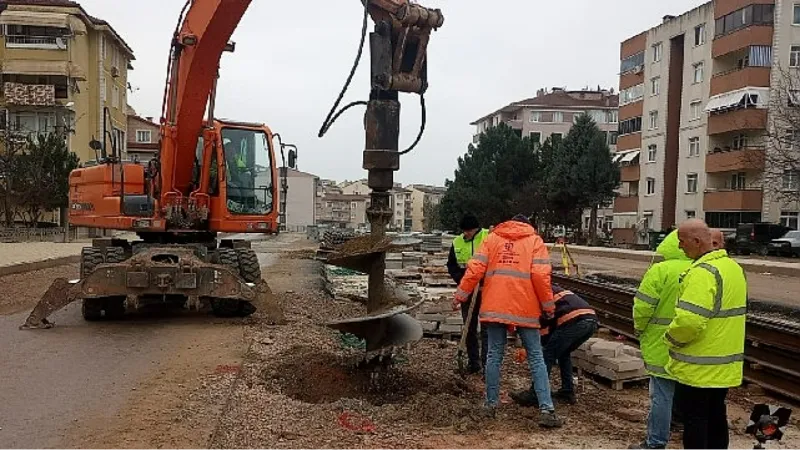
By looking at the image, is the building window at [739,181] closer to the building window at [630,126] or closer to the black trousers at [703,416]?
the building window at [630,126]

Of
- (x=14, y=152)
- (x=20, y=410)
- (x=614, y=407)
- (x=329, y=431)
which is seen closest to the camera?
(x=329, y=431)

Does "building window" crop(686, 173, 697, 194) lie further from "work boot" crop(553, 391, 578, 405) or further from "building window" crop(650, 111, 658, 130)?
"work boot" crop(553, 391, 578, 405)

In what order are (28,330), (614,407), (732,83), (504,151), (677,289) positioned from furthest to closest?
(504,151) → (732,83) → (28,330) → (614,407) → (677,289)

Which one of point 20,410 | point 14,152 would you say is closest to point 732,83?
point 14,152

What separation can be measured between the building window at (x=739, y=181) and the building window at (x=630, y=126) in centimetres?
1096

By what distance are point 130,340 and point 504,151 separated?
1751 inches

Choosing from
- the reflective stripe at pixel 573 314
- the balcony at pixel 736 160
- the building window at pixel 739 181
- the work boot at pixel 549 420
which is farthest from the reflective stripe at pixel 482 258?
the building window at pixel 739 181

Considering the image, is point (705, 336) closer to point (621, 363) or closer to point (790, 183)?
point (621, 363)

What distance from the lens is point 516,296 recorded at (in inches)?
214

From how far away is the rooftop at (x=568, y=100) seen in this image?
8112 centimetres

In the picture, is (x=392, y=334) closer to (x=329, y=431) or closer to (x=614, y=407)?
(x=329, y=431)

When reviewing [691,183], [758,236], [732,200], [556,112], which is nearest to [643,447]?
[758,236]

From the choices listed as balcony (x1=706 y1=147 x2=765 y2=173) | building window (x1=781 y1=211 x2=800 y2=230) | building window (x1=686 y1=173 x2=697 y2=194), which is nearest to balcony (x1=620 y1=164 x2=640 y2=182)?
building window (x1=686 y1=173 x2=697 y2=194)

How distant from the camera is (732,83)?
136ft
